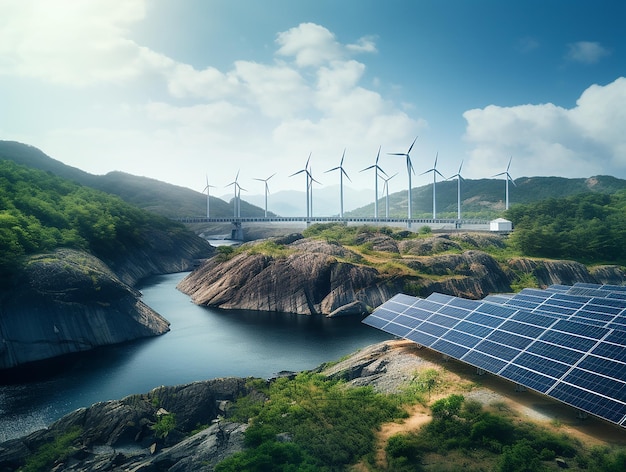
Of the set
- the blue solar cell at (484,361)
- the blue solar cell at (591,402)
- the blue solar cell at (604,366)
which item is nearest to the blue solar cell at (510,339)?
the blue solar cell at (484,361)

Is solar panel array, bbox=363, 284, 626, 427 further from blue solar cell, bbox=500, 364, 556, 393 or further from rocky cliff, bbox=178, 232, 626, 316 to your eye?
rocky cliff, bbox=178, 232, 626, 316

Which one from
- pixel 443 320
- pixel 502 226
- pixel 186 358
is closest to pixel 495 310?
pixel 443 320

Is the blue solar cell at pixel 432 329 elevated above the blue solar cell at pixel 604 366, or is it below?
below

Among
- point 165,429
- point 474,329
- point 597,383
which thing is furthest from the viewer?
point 474,329

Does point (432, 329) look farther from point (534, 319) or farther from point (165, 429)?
point (165, 429)

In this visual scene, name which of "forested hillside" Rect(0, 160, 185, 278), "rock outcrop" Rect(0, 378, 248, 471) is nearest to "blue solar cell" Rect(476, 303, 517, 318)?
"rock outcrop" Rect(0, 378, 248, 471)

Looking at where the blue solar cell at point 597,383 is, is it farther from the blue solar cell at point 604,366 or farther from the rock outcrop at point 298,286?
the rock outcrop at point 298,286
